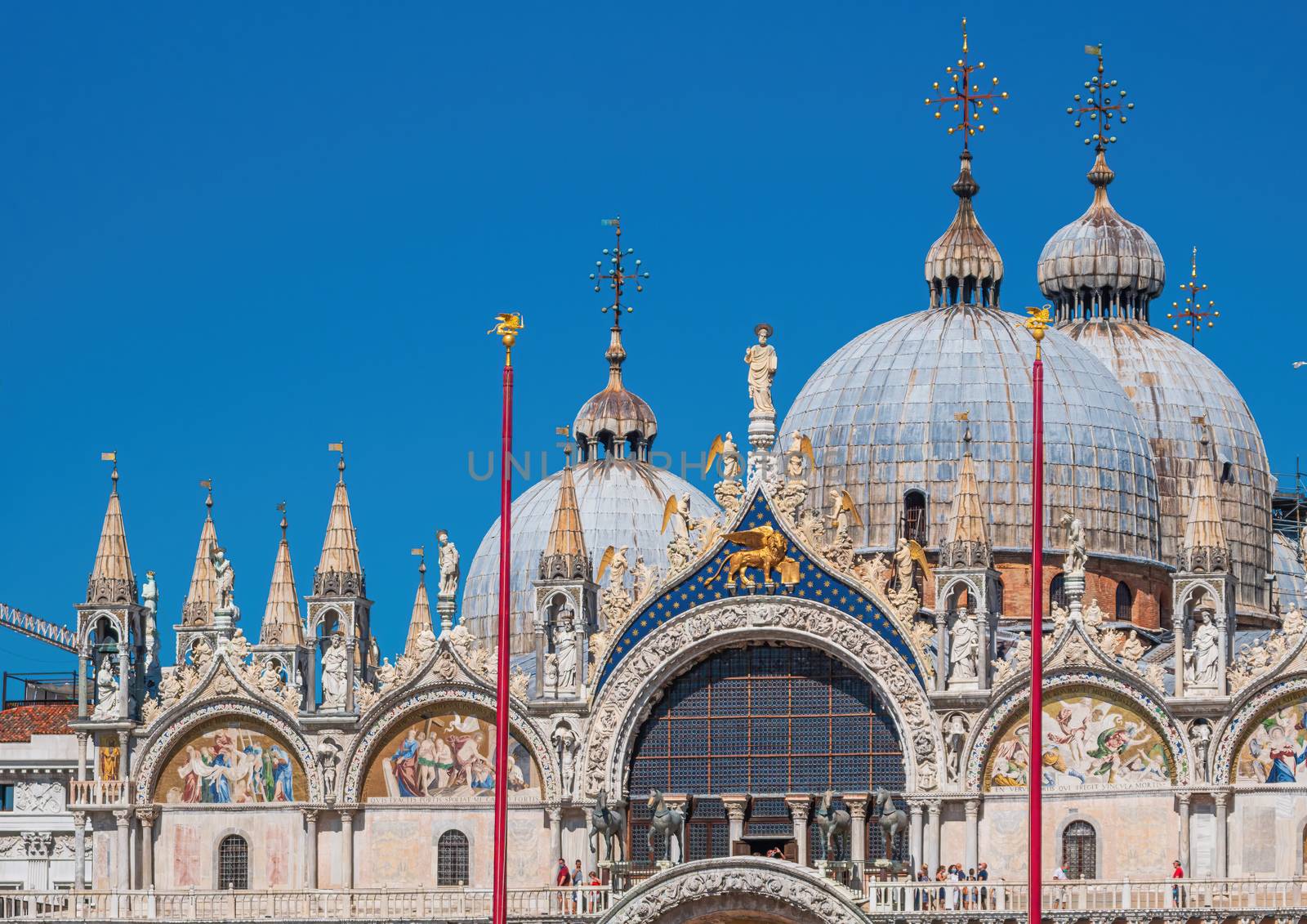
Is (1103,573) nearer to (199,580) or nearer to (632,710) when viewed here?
(632,710)

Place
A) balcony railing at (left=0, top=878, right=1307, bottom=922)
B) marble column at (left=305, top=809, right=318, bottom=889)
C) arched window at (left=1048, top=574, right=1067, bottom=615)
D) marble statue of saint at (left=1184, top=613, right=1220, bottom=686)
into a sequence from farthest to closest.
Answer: arched window at (left=1048, top=574, right=1067, bottom=615) → marble column at (left=305, top=809, right=318, bottom=889) → marble statue of saint at (left=1184, top=613, right=1220, bottom=686) → balcony railing at (left=0, top=878, right=1307, bottom=922)

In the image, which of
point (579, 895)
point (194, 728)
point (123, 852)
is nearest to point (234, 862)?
point (123, 852)

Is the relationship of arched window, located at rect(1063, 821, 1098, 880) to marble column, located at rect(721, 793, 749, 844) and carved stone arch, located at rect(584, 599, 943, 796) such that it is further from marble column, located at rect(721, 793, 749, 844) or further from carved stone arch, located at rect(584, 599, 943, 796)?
marble column, located at rect(721, 793, 749, 844)

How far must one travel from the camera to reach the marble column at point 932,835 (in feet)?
254

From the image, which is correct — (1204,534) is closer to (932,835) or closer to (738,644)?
(932,835)

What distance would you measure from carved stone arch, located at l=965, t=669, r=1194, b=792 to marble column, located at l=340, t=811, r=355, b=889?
13.3m

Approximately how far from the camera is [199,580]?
287 ft

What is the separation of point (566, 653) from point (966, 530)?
8833 millimetres

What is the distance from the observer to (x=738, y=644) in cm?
7962

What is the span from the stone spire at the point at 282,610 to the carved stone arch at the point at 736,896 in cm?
1194

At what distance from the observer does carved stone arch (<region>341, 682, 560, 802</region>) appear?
80.1m

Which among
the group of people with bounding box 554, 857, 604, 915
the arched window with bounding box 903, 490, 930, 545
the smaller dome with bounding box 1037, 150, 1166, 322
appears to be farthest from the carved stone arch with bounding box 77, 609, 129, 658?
the smaller dome with bounding box 1037, 150, 1166, 322

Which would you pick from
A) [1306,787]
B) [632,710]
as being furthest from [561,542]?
[1306,787]

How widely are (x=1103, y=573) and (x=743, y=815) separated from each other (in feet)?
38.3
